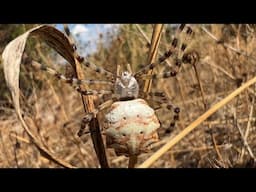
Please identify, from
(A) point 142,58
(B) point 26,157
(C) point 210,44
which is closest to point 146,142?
(B) point 26,157

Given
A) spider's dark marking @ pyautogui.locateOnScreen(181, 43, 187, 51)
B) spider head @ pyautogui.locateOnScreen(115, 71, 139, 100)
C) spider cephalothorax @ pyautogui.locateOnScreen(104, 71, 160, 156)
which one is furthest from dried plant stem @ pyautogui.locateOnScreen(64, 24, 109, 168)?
spider's dark marking @ pyautogui.locateOnScreen(181, 43, 187, 51)

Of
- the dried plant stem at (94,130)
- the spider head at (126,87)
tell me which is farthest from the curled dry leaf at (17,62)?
the spider head at (126,87)

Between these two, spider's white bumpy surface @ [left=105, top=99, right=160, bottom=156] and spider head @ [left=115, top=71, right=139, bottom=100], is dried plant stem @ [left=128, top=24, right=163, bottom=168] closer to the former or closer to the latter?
spider's white bumpy surface @ [left=105, top=99, right=160, bottom=156]

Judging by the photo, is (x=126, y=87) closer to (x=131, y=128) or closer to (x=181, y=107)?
(x=131, y=128)

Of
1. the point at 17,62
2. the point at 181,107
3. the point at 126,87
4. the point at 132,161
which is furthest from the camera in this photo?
the point at 181,107

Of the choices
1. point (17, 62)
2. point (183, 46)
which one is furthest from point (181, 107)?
point (17, 62)
